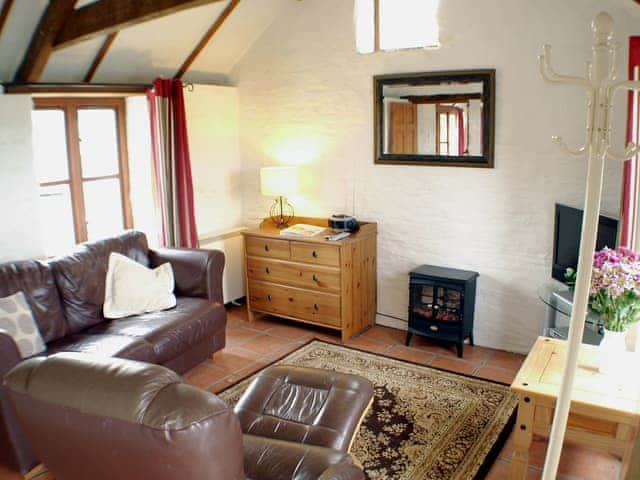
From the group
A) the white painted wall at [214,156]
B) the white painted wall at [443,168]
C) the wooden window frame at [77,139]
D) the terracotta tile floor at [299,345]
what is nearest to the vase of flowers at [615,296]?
the terracotta tile floor at [299,345]

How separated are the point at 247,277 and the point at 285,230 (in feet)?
1.78

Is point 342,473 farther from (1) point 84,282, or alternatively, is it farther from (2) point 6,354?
(1) point 84,282

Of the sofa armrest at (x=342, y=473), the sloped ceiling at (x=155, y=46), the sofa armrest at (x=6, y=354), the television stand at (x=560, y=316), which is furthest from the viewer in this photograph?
the sloped ceiling at (x=155, y=46)

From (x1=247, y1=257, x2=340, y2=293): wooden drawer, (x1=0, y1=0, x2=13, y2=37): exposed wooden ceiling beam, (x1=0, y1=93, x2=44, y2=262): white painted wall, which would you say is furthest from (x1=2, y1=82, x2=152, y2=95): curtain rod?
(x1=247, y1=257, x2=340, y2=293): wooden drawer

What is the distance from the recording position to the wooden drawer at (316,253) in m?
4.45

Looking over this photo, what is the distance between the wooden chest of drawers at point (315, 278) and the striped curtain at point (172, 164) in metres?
0.53

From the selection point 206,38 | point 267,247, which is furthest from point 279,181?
point 206,38

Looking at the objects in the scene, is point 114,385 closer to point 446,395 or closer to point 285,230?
point 446,395

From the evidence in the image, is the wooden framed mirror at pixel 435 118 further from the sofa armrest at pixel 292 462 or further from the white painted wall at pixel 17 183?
the sofa armrest at pixel 292 462

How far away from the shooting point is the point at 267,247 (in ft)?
15.8

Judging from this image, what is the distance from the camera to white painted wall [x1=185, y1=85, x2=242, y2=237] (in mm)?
5031

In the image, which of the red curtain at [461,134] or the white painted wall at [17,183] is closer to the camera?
the white painted wall at [17,183]

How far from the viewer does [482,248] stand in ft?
14.1

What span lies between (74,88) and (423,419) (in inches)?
125
